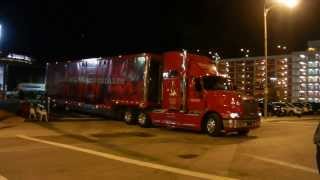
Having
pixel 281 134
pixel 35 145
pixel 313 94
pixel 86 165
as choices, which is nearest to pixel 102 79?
pixel 281 134

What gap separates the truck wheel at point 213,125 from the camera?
22.3 meters

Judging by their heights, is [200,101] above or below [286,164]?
above

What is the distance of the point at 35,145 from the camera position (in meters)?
17.3

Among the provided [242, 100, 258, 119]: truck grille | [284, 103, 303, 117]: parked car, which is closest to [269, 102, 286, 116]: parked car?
[284, 103, 303, 117]: parked car

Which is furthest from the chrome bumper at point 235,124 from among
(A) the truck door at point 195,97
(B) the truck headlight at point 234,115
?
(A) the truck door at point 195,97

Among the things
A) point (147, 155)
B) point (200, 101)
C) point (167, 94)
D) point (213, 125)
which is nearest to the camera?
point (147, 155)

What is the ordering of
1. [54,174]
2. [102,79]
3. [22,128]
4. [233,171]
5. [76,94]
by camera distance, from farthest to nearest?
[76,94] → [102,79] → [22,128] → [233,171] → [54,174]

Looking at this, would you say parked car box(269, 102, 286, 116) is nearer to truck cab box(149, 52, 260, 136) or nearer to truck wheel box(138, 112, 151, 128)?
truck wheel box(138, 112, 151, 128)

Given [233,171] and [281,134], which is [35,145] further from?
[281,134]

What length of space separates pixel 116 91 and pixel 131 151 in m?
12.8

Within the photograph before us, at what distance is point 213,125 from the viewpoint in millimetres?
22500

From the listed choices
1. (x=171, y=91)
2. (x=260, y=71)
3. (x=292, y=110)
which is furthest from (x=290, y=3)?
(x=260, y=71)

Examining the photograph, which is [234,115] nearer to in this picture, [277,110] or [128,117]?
[128,117]

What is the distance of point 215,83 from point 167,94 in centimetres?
262
